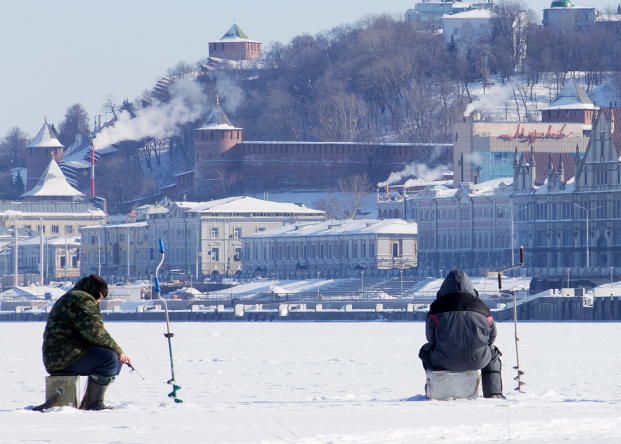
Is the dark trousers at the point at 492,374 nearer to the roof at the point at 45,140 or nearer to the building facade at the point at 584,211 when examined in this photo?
the building facade at the point at 584,211

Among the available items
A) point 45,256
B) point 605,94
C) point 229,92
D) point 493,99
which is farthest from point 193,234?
point 229,92

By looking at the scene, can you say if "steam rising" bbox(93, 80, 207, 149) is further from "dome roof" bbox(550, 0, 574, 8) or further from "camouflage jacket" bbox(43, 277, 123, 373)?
"camouflage jacket" bbox(43, 277, 123, 373)

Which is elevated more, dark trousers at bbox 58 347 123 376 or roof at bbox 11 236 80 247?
dark trousers at bbox 58 347 123 376

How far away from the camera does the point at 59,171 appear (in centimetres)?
14650

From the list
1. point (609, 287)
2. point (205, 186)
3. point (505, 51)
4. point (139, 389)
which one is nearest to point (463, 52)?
point (505, 51)

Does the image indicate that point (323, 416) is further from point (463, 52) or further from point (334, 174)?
point (463, 52)

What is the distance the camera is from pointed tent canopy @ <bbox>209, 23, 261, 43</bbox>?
163 meters

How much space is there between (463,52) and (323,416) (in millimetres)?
134219

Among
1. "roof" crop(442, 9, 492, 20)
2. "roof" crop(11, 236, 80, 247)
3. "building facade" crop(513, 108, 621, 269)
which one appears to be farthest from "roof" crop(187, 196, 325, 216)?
"roof" crop(442, 9, 492, 20)

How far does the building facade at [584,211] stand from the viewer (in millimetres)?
73500

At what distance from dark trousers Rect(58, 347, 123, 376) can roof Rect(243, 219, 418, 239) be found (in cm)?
7717

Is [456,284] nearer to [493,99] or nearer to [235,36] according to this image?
[493,99]

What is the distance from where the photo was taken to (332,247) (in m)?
93.1

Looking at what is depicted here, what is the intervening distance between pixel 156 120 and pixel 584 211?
77278 millimetres
